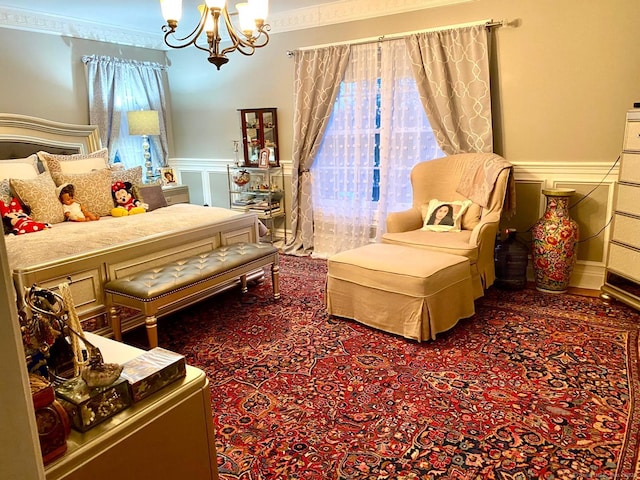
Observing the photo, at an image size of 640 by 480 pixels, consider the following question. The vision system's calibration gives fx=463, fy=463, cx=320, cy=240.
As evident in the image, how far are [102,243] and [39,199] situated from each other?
974 mm

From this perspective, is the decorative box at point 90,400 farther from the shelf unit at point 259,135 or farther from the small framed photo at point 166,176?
the small framed photo at point 166,176

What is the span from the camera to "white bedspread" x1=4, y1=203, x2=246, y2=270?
275cm

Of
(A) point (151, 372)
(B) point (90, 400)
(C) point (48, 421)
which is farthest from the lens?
(A) point (151, 372)

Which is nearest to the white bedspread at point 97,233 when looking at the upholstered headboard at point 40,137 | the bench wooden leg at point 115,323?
the bench wooden leg at point 115,323

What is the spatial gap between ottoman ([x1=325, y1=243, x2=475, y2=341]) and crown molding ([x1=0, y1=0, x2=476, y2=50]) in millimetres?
2382

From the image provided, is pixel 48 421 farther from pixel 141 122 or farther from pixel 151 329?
pixel 141 122

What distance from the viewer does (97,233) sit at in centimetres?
314

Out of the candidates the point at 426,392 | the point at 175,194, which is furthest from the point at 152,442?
the point at 175,194

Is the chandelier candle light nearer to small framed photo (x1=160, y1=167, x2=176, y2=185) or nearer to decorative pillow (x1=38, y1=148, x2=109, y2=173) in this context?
small framed photo (x1=160, y1=167, x2=176, y2=185)

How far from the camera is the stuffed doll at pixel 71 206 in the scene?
365cm

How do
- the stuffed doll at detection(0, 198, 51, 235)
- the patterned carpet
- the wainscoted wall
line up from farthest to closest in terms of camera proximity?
the wainscoted wall → the stuffed doll at detection(0, 198, 51, 235) → the patterned carpet

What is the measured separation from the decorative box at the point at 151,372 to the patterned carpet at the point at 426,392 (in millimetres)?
834

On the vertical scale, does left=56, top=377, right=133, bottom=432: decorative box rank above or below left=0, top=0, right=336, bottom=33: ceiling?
below

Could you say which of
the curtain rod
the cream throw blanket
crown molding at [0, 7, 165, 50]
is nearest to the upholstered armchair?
the cream throw blanket
